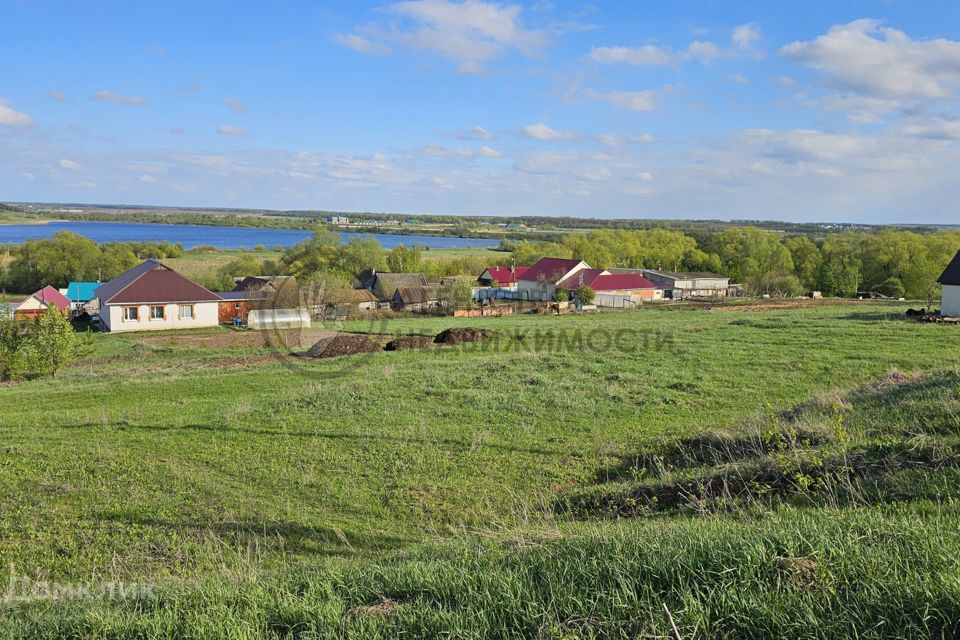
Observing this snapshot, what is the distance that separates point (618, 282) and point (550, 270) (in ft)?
31.4

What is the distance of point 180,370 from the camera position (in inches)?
983

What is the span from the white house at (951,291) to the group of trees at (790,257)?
2103cm

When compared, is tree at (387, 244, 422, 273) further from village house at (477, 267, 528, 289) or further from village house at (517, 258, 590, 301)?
village house at (517, 258, 590, 301)

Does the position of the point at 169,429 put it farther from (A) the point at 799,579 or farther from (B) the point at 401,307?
(B) the point at 401,307

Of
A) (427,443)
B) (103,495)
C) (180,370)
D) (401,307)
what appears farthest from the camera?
(401,307)

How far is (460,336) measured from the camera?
3136cm

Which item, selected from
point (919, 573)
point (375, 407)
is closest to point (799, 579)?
point (919, 573)

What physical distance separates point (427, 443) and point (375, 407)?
367cm

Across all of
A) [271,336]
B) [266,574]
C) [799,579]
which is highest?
[799,579]

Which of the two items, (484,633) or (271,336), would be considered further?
(271,336)

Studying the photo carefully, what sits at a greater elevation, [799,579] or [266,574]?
[799,579]

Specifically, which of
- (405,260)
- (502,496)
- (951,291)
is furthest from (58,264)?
(951,291)

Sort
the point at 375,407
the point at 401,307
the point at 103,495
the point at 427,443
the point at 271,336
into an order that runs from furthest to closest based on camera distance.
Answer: the point at 401,307
the point at 271,336
the point at 375,407
the point at 427,443
the point at 103,495

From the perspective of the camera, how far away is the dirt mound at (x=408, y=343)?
29.1m
